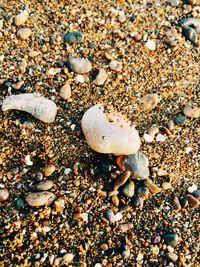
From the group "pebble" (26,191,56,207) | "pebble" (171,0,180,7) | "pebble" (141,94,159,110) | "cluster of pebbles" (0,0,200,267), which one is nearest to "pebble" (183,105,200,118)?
"cluster of pebbles" (0,0,200,267)

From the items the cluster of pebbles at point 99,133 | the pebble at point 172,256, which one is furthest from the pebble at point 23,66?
the pebble at point 172,256

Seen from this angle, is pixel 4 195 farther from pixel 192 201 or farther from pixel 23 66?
pixel 192 201

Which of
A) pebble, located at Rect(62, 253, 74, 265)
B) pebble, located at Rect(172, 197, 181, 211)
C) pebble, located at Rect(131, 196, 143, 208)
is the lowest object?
pebble, located at Rect(62, 253, 74, 265)

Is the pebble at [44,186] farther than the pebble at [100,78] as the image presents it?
No

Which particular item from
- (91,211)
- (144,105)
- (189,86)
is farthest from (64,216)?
(189,86)

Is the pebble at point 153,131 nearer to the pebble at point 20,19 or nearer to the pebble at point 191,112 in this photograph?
the pebble at point 191,112

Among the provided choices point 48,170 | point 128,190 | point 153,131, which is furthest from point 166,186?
point 48,170

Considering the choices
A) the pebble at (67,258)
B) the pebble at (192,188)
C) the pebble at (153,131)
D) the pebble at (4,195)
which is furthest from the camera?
the pebble at (153,131)

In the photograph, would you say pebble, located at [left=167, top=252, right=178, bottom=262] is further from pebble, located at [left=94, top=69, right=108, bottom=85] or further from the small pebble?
pebble, located at [left=94, top=69, right=108, bottom=85]
